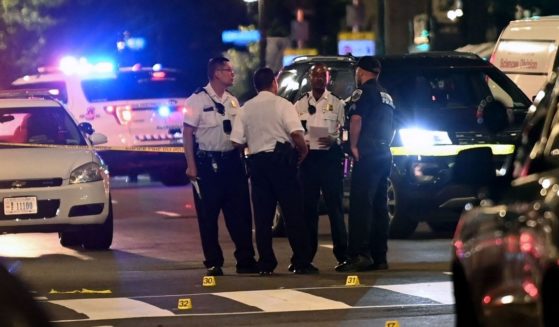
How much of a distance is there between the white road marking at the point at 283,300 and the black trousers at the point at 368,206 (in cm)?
147

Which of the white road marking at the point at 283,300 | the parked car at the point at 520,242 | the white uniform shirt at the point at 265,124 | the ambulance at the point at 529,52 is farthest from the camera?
the ambulance at the point at 529,52

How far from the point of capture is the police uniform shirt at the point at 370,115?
42.2 feet

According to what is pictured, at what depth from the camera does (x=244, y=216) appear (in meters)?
13.1

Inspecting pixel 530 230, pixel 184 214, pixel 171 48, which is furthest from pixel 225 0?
pixel 530 230

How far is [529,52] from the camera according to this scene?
69.9 ft

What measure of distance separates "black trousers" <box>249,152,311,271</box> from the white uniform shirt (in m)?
0.12

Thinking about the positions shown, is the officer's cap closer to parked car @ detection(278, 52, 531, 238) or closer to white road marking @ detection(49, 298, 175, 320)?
parked car @ detection(278, 52, 531, 238)

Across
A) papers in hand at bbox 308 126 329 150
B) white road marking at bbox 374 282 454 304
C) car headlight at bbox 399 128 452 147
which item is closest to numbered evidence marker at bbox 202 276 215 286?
white road marking at bbox 374 282 454 304

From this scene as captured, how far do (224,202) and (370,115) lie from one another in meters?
1.47

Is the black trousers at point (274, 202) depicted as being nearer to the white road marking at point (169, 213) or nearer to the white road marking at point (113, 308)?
the white road marking at point (113, 308)

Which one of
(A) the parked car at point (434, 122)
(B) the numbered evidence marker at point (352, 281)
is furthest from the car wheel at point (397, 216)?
(B) the numbered evidence marker at point (352, 281)

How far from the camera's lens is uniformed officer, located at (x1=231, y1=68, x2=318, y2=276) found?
12688 mm

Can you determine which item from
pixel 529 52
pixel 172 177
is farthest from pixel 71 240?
pixel 172 177

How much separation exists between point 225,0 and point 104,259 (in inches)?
1495
